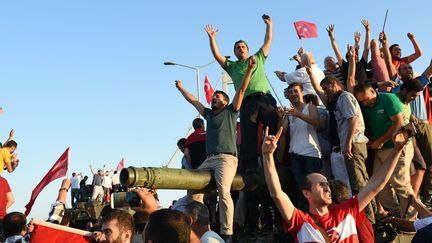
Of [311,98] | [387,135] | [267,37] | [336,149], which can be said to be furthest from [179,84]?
[387,135]

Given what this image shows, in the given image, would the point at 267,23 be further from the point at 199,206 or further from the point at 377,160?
the point at 199,206

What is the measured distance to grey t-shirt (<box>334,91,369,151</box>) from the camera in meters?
6.99

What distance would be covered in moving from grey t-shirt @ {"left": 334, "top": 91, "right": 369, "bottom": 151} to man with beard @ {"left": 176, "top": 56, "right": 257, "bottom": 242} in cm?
121

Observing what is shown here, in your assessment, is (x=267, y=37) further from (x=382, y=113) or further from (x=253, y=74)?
(x=382, y=113)

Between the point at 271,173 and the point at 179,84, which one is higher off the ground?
the point at 179,84

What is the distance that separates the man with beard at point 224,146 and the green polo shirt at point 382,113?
5.39ft

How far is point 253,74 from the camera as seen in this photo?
809 centimetres

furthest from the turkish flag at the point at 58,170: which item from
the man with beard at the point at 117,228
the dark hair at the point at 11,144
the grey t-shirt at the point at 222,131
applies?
the man with beard at the point at 117,228

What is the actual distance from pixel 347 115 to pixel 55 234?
12.6 ft

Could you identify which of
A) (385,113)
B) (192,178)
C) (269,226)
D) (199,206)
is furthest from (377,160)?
(199,206)

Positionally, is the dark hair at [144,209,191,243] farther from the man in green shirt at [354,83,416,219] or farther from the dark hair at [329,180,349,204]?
the man in green shirt at [354,83,416,219]

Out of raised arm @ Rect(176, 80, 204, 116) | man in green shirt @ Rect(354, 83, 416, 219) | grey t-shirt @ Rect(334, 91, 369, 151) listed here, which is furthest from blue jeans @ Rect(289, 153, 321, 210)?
raised arm @ Rect(176, 80, 204, 116)

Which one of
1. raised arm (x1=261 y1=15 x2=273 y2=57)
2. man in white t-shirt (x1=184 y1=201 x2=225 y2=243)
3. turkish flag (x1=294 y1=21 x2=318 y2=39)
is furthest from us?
turkish flag (x1=294 y1=21 x2=318 y2=39)

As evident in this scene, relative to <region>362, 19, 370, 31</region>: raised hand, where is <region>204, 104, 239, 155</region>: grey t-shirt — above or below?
below
